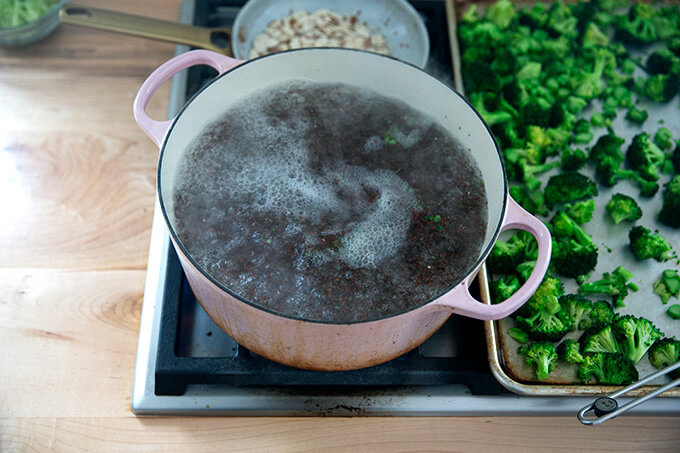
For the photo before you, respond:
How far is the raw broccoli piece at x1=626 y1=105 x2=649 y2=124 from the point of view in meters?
1.04

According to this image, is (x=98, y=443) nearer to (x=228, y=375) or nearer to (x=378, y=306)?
(x=228, y=375)

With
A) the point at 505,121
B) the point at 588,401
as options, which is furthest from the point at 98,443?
the point at 505,121

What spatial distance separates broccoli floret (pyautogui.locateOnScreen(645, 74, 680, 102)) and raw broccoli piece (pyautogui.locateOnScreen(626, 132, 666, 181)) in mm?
122

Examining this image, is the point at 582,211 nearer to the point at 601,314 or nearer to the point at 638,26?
the point at 601,314

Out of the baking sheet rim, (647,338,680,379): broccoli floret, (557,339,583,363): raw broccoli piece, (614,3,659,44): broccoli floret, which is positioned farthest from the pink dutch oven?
(614,3,659,44): broccoli floret

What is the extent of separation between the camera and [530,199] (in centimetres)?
94

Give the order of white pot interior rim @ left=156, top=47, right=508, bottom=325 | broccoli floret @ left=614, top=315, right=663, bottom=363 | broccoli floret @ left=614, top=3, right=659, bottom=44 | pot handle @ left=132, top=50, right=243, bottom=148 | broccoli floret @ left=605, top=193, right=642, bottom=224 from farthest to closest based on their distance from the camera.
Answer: broccoli floret @ left=614, top=3, right=659, bottom=44 → broccoli floret @ left=605, top=193, right=642, bottom=224 → broccoli floret @ left=614, top=315, right=663, bottom=363 → pot handle @ left=132, top=50, right=243, bottom=148 → white pot interior rim @ left=156, top=47, right=508, bottom=325

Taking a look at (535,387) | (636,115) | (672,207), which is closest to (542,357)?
(535,387)

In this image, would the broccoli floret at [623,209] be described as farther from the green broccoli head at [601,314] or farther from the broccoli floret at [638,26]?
the broccoli floret at [638,26]

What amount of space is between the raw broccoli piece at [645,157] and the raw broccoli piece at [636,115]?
0.05 m

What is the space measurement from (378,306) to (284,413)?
25 centimetres

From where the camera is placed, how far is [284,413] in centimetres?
80

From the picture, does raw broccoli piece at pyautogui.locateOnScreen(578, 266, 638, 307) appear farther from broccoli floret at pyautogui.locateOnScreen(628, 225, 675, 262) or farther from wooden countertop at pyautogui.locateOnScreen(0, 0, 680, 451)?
wooden countertop at pyautogui.locateOnScreen(0, 0, 680, 451)

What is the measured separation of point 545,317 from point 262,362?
1.32ft
